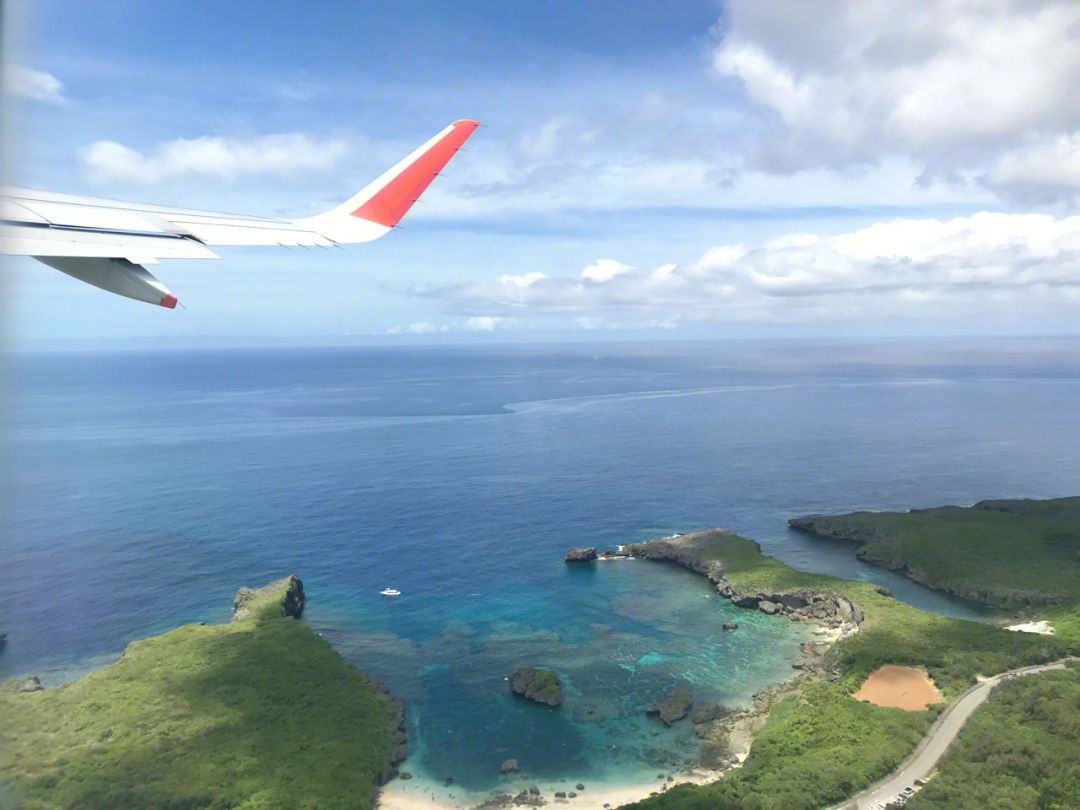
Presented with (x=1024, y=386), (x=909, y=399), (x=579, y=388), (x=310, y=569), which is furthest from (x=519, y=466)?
(x=1024, y=386)

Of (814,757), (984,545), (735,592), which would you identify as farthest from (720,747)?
(984,545)

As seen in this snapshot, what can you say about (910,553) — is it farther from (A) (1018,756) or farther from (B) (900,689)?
(A) (1018,756)

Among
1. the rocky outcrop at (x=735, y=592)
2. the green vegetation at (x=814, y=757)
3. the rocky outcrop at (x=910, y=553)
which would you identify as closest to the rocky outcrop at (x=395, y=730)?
the green vegetation at (x=814, y=757)

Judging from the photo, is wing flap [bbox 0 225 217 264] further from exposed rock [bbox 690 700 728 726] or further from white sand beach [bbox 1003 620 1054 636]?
white sand beach [bbox 1003 620 1054 636]

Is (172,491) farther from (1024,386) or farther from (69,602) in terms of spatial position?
(1024,386)

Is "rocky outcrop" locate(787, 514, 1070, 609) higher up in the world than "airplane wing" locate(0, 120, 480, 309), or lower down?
lower down

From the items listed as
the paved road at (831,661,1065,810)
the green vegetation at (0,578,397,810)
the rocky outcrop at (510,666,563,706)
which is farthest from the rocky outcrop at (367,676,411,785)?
the paved road at (831,661,1065,810)

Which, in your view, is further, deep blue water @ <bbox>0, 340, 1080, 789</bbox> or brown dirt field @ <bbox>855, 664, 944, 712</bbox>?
deep blue water @ <bbox>0, 340, 1080, 789</bbox>
